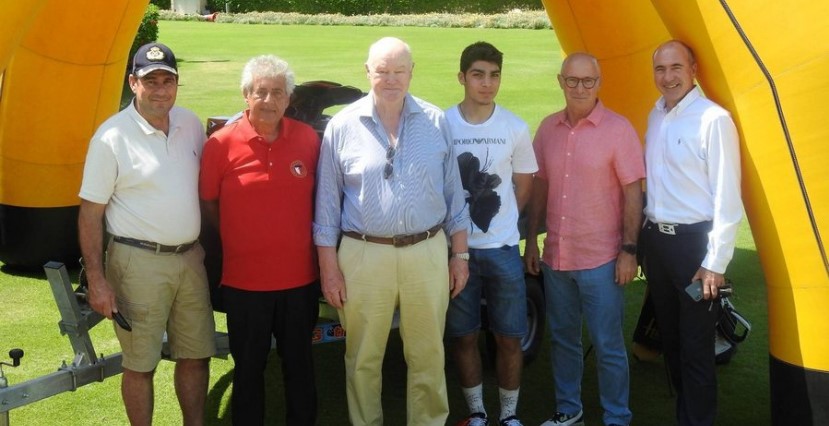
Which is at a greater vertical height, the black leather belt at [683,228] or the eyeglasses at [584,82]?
the eyeglasses at [584,82]

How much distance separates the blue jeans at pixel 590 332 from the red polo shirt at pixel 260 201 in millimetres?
1308

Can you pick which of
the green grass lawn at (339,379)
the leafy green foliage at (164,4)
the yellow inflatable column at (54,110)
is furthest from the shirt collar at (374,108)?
the leafy green foliage at (164,4)

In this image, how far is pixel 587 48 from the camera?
22.0 ft

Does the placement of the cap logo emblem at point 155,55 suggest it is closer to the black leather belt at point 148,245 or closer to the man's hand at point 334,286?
the black leather belt at point 148,245

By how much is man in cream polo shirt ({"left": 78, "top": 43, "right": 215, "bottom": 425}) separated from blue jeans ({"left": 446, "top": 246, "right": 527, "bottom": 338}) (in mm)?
1268

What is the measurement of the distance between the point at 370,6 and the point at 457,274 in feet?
151

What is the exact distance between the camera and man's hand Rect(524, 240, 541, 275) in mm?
4961

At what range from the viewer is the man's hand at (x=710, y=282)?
13.9 ft

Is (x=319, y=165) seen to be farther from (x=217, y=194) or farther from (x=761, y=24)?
(x=761, y=24)

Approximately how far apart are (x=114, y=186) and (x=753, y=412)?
3.49m

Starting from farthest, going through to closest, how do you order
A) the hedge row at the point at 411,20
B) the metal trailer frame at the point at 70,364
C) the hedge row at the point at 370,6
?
the hedge row at the point at 370,6 < the hedge row at the point at 411,20 < the metal trailer frame at the point at 70,364

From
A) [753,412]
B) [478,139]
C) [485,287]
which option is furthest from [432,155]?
[753,412]

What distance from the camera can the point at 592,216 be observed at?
466 cm

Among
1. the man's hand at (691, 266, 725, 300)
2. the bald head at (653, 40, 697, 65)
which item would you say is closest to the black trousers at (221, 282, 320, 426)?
the man's hand at (691, 266, 725, 300)
